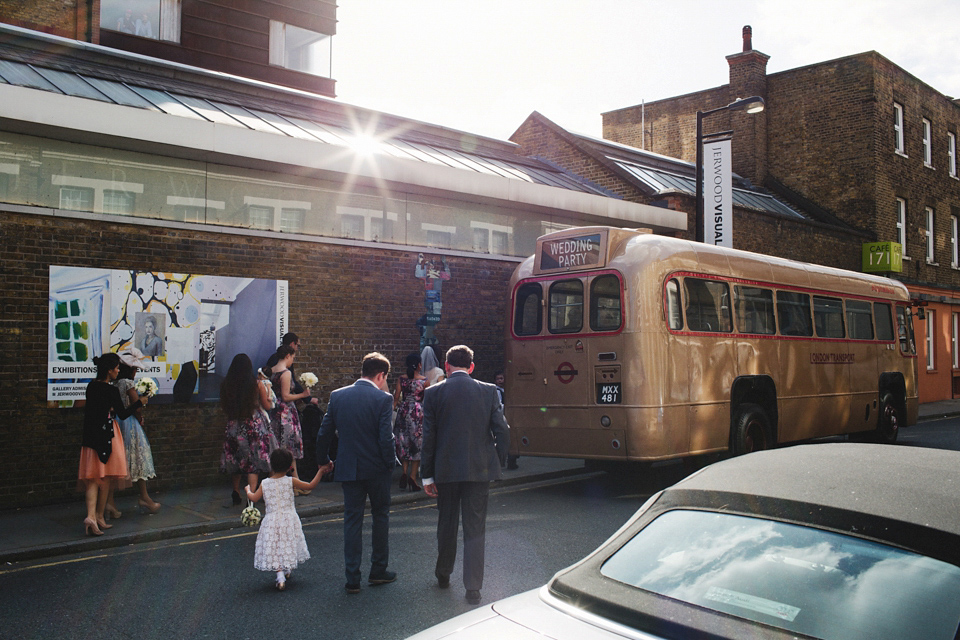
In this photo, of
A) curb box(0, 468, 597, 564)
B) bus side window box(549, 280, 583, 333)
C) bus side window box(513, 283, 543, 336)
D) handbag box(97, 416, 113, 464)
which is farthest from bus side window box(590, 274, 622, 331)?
handbag box(97, 416, 113, 464)

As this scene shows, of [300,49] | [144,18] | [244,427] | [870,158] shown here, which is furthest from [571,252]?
[870,158]

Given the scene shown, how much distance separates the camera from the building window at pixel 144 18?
2011cm

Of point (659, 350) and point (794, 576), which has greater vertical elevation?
point (659, 350)

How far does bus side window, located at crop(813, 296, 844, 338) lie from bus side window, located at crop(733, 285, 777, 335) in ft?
4.74

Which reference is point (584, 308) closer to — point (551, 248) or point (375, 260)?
point (551, 248)

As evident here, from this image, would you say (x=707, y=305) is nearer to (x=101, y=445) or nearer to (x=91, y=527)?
(x=101, y=445)

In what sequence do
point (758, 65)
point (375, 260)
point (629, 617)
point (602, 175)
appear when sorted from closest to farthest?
point (629, 617) → point (375, 260) → point (602, 175) → point (758, 65)

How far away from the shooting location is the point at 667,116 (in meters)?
32.5

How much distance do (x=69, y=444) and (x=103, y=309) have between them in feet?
5.75

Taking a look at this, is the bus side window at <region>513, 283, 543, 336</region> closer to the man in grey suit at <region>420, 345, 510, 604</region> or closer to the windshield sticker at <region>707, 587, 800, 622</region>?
the man in grey suit at <region>420, 345, 510, 604</region>

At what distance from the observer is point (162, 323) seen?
10.5 metres

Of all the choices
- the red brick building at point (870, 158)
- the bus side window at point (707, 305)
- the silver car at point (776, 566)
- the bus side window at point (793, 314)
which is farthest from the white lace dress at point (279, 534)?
the red brick building at point (870, 158)

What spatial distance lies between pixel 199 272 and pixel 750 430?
811 centimetres

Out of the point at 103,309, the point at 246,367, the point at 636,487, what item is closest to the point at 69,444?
the point at 103,309
